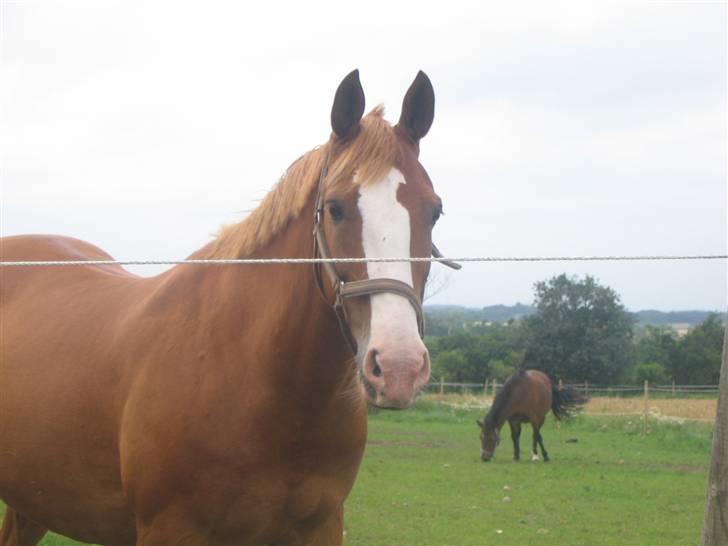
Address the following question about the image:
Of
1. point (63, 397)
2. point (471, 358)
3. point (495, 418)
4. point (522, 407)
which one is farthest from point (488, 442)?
point (471, 358)

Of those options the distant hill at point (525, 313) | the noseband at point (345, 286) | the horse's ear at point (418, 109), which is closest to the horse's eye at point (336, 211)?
the noseband at point (345, 286)

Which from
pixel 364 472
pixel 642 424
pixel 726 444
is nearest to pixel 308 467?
pixel 726 444

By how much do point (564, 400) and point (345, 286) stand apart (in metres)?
18.1

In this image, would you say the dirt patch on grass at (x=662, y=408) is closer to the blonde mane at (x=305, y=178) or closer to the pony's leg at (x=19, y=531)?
the pony's leg at (x=19, y=531)

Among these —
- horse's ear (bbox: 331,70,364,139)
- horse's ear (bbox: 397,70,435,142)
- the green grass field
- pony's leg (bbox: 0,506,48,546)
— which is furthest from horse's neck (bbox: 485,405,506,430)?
horse's ear (bbox: 331,70,364,139)

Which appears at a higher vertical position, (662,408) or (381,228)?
(381,228)

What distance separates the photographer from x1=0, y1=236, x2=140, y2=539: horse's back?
3.20 metres

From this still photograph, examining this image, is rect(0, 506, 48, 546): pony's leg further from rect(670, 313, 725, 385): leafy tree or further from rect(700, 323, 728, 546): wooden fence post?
rect(670, 313, 725, 385): leafy tree

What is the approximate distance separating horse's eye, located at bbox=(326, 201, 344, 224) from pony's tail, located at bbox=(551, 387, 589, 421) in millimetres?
17607

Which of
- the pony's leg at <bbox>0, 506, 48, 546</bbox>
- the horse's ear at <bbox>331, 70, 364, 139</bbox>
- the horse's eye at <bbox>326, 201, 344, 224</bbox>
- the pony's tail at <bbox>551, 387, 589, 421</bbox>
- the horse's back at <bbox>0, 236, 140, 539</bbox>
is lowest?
the pony's tail at <bbox>551, 387, 589, 421</bbox>

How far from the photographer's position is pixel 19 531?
4395 millimetres

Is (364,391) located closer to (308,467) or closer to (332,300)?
(332,300)

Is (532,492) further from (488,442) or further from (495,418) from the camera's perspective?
(495,418)

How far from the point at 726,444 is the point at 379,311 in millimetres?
1143
